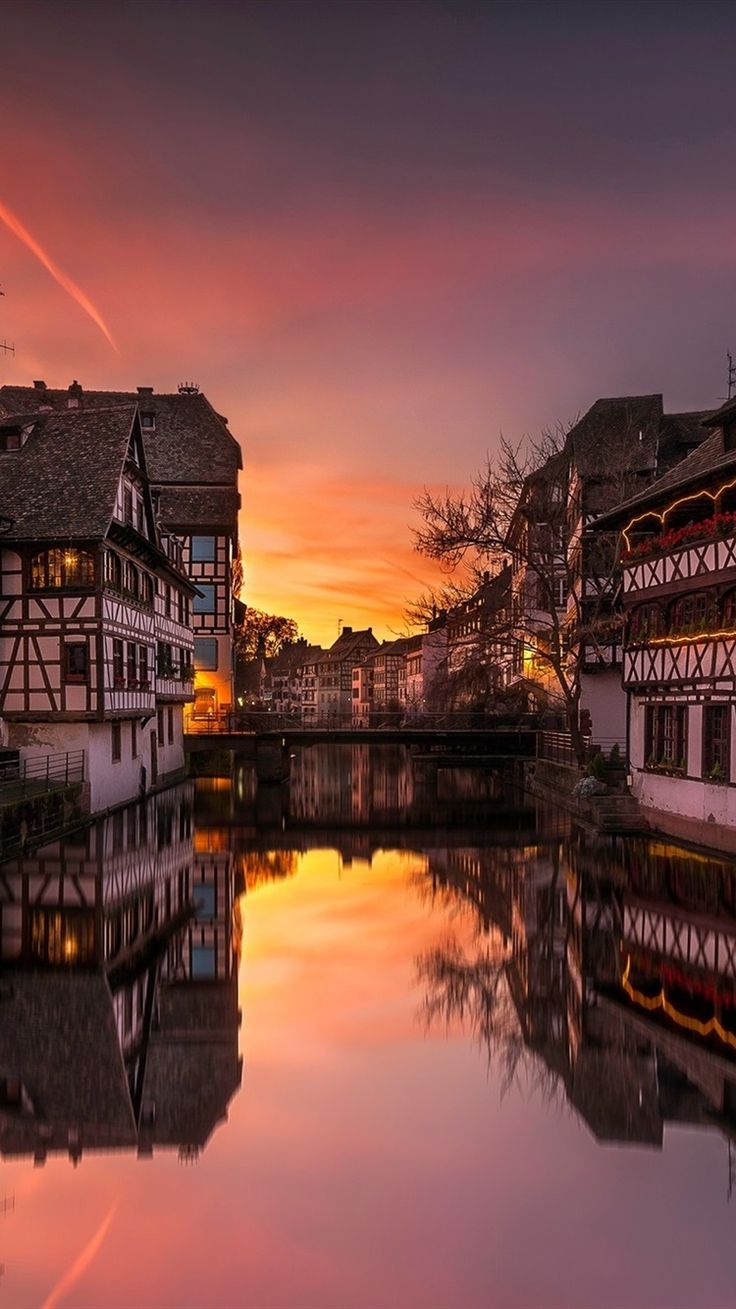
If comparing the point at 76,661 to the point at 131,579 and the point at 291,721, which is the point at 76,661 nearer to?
the point at 131,579

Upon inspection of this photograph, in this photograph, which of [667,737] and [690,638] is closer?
[690,638]

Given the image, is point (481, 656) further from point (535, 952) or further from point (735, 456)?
point (535, 952)

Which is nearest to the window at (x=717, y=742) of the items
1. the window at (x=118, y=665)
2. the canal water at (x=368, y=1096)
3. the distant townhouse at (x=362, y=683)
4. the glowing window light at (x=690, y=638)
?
the glowing window light at (x=690, y=638)

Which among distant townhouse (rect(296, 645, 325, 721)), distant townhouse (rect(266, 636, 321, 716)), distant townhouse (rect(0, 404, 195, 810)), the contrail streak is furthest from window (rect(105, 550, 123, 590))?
distant townhouse (rect(266, 636, 321, 716))

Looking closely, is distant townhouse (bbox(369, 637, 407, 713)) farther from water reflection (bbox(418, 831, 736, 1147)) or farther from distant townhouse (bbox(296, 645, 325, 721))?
water reflection (bbox(418, 831, 736, 1147))

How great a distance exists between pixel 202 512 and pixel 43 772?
88.0 feet

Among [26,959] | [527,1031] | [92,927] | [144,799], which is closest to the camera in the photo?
[527,1031]

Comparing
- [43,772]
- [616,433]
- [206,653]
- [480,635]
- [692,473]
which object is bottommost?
[43,772]

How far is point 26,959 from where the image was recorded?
1338 centimetres

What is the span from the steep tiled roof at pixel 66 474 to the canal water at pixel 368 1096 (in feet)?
37.3

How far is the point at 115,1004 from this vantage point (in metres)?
11.5

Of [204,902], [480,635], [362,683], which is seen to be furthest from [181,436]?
[362,683]

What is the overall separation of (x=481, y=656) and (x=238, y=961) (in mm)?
23526

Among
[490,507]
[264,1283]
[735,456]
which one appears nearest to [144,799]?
[490,507]
